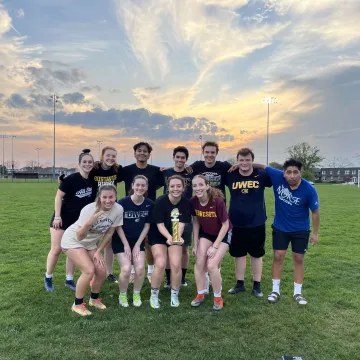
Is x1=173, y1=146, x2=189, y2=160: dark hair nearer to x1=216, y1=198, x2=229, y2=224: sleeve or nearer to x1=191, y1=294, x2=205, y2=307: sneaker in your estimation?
x1=216, y1=198, x2=229, y2=224: sleeve

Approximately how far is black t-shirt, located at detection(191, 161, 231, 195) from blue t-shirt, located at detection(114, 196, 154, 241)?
1.11m

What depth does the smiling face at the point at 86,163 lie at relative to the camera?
4961mm

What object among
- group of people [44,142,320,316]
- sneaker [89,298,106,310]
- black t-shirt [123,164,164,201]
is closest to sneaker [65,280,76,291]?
group of people [44,142,320,316]

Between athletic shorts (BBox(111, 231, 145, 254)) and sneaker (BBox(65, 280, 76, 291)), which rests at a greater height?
athletic shorts (BBox(111, 231, 145, 254))

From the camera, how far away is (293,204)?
194 inches

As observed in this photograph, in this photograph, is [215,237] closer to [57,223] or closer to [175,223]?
[175,223]

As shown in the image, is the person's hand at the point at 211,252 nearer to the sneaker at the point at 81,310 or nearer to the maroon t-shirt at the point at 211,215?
the maroon t-shirt at the point at 211,215

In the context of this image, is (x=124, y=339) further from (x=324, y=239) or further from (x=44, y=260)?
(x=324, y=239)

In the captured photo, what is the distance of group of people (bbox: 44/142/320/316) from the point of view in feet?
14.9

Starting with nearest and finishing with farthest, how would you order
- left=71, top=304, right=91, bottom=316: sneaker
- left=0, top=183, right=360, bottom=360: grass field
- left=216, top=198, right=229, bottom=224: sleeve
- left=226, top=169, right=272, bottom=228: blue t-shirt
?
left=0, top=183, right=360, bottom=360: grass field
left=71, top=304, right=91, bottom=316: sneaker
left=216, top=198, right=229, bottom=224: sleeve
left=226, top=169, right=272, bottom=228: blue t-shirt

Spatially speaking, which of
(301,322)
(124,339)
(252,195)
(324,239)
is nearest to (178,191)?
(252,195)

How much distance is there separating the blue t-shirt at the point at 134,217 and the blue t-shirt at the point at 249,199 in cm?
134

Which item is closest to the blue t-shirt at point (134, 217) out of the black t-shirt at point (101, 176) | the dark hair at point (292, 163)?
the black t-shirt at point (101, 176)

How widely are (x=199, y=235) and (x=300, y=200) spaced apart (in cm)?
155
